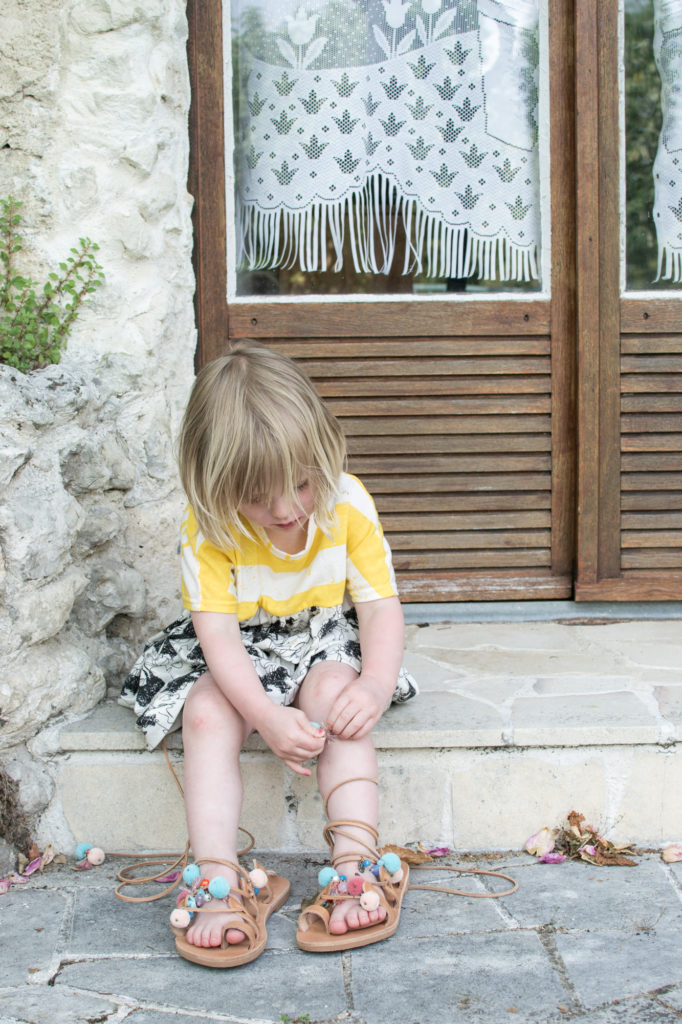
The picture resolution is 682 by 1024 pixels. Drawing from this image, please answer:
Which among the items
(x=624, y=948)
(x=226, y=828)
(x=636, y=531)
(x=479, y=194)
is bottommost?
(x=624, y=948)

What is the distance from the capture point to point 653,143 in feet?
9.66

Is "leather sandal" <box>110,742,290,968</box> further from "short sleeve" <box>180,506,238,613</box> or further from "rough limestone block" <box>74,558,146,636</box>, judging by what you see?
"rough limestone block" <box>74,558,146,636</box>

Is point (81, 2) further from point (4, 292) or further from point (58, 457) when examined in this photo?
point (58, 457)

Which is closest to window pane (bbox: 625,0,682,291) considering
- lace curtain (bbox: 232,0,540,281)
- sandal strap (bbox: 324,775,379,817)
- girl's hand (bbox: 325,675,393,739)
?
lace curtain (bbox: 232,0,540,281)

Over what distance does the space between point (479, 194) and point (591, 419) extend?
79 cm

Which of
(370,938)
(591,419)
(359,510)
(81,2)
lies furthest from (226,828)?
(81,2)

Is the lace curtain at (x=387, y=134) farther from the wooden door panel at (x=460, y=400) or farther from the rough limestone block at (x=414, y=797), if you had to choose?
the rough limestone block at (x=414, y=797)

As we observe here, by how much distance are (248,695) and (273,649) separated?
264mm

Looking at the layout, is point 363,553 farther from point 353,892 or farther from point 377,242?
point 377,242

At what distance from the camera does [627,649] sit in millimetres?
2633

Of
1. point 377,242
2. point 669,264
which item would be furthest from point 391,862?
point 669,264

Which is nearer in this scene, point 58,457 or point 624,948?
point 624,948

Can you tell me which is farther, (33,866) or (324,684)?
(33,866)

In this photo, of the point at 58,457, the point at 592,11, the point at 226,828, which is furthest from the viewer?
the point at 592,11
